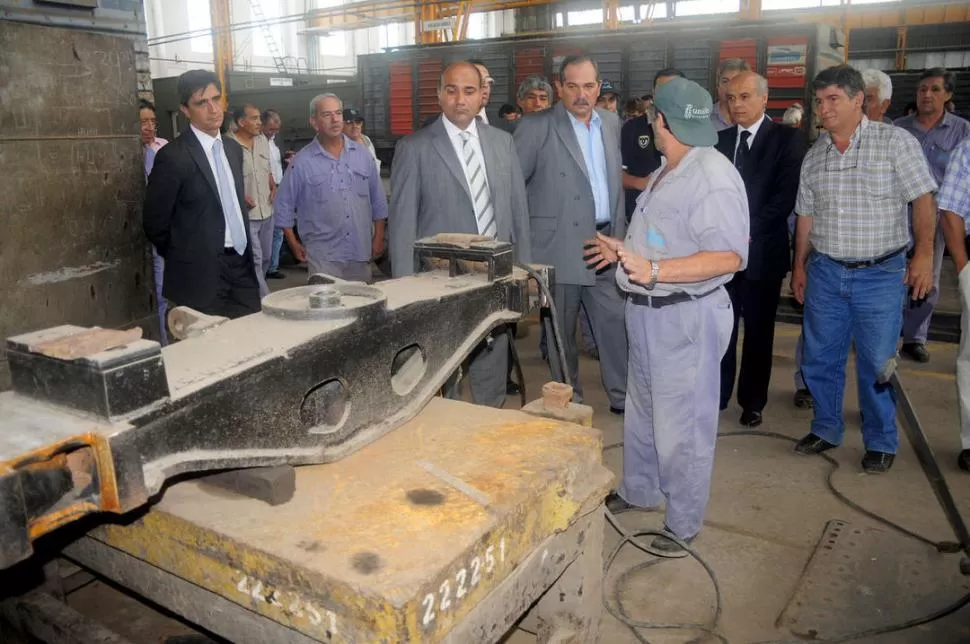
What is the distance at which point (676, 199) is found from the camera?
2502 mm

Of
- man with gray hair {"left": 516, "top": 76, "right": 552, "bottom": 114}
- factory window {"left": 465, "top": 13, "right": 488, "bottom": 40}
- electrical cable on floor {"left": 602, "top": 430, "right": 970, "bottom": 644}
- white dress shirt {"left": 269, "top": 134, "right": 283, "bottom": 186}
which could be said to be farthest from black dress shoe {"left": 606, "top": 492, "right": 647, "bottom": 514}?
factory window {"left": 465, "top": 13, "right": 488, "bottom": 40}

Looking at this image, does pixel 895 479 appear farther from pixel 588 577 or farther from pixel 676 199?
pixel 588 577

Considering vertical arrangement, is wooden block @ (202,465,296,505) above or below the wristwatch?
below

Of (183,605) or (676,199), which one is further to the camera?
(676,199)

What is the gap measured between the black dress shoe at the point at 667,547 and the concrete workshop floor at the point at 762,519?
0.10 feet

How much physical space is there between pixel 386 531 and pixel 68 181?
222 centimetres

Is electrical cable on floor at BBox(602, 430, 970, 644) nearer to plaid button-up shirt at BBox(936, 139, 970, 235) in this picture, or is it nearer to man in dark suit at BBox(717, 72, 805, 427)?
man in dark suit at BBox(717, 72, 805, 427)

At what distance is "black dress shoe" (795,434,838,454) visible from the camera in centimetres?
354

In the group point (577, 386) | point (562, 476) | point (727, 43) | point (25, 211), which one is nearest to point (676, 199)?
point (562, 476)

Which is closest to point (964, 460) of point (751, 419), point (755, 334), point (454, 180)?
point (751, 419)

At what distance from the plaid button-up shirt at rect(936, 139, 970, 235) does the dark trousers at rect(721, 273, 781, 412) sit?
0.86 m

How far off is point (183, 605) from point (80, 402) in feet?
1.56

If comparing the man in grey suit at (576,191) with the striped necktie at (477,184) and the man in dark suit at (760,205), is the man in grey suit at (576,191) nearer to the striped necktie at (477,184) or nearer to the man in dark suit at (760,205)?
the striped necktie at (477,184)

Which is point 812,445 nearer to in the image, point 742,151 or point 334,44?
point 742,151
